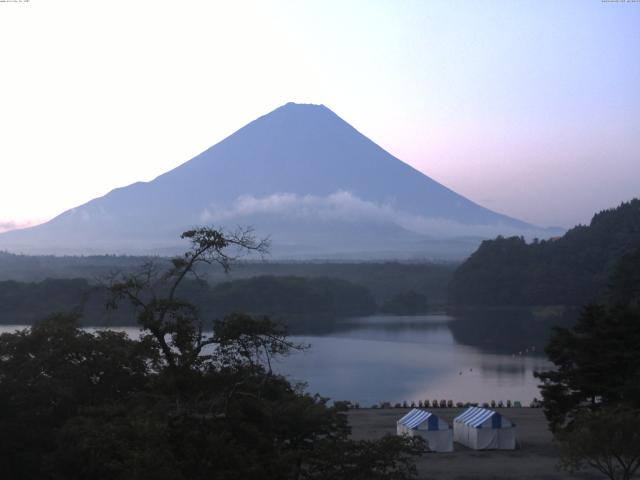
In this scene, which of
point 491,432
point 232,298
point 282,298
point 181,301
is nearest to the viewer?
point 181,301

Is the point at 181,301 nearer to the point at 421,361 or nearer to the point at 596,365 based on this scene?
the point at 596,365

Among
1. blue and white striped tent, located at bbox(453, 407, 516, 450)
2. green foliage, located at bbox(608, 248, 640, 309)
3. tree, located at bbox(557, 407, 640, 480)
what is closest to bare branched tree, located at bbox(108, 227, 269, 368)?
tree, located at bbox(557, 407, 640, 480)

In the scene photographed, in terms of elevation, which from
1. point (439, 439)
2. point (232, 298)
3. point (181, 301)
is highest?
point (181, 301)

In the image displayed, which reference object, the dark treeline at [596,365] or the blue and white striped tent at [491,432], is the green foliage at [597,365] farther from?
the blue and white striped tent at [491,432]

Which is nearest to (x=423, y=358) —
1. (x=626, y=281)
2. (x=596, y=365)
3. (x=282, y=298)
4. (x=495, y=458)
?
(x=626, y=281)

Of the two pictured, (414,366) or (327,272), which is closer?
(414,366)

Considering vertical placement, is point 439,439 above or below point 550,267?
below

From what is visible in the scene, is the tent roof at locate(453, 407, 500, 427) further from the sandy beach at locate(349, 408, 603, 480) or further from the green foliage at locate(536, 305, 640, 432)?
the green foliage at locate(536, 305, 640, 432)

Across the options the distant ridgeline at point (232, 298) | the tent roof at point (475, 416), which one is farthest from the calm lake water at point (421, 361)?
the distant ridgeline at point (232, 298)
